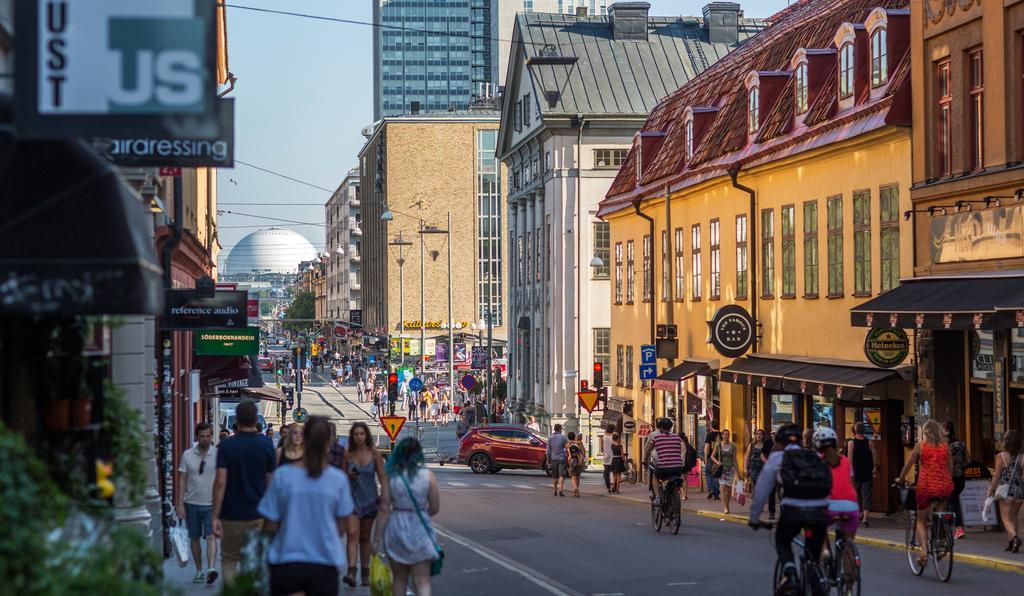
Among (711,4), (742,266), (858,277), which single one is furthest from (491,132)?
(858,277)

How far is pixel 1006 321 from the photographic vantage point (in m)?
20.3

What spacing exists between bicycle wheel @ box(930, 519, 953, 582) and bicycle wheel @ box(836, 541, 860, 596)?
3394mm

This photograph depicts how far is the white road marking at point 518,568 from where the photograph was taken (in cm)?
1558

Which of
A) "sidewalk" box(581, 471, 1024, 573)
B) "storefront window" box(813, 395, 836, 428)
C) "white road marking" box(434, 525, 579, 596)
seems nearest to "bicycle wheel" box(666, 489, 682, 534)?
"sidewalk" box(581, 471, 1024, 573)

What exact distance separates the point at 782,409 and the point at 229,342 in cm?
1212

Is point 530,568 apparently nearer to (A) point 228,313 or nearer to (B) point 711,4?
(A) point 228,313

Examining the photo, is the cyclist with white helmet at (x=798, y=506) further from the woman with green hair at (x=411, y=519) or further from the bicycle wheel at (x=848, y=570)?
the woman with green hair at (x=411, y=519)

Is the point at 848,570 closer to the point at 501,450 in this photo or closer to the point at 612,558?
the point at 612,558

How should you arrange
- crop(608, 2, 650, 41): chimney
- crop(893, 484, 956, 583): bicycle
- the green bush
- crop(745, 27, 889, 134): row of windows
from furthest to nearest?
1. crop(608, 2, 650, 41): chimney
2. crop(745, 27, 889, 134): row of windows
3. crop(893, 484, 956, 583): bicycle
4. the green bush

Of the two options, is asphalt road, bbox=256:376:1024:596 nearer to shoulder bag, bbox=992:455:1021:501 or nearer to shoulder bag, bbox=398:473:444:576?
shoulder bag, bbox=992:455:1021:501

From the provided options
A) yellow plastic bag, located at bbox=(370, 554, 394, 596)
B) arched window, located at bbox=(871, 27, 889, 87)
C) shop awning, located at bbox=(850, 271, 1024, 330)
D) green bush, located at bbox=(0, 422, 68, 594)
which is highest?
arched window, located at bbox=(871, 27, 889, 87)

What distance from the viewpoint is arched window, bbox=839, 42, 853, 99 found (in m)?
28.5

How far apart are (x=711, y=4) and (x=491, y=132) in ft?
156

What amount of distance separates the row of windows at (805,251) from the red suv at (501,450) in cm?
788
